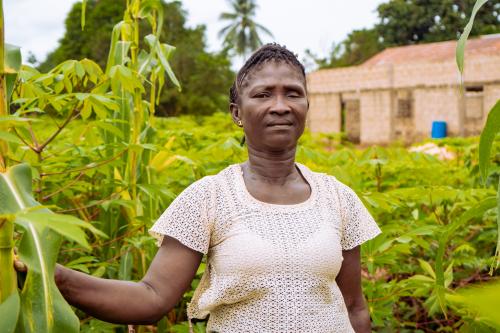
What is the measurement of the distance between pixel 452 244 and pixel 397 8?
→ 1107 inches

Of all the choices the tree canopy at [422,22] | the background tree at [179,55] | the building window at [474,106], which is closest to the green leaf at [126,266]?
the background tree at [179,55]

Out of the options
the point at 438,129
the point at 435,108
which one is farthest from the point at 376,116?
the point at 438,129

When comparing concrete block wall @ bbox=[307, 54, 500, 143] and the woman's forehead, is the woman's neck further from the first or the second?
concrete block wall @ bbox=[307, 54, 500, 143]

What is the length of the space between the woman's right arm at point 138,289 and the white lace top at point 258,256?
4 cm

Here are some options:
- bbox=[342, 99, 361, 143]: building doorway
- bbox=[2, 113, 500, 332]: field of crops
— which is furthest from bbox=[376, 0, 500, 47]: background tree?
bbox=[2, 113, 500, 332]: field of crops

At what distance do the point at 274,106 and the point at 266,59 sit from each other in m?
0.13

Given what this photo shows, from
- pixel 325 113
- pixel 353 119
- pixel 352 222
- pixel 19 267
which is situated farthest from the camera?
pixel 325 113

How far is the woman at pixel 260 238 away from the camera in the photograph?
4.20ft

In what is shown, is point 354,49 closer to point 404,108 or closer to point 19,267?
point 404,108

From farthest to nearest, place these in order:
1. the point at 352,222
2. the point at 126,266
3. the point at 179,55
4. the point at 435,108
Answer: the point at 179,55, the point at 435,108, the point at 126,266, the point at 352,222

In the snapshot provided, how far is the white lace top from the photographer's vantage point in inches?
50.4

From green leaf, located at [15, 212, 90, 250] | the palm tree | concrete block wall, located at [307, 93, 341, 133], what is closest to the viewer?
green leaf, located at [15, 212, 90, 250]

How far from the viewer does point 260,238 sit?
4.22 feet

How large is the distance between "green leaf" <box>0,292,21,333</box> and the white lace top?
478mm
